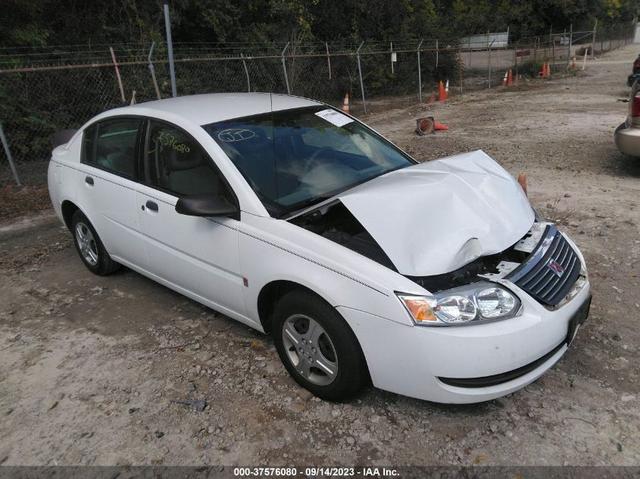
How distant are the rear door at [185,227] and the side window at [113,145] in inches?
8.4

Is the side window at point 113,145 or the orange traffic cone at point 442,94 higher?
the side window at point 113,145

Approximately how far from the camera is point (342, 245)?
2771 millimetres

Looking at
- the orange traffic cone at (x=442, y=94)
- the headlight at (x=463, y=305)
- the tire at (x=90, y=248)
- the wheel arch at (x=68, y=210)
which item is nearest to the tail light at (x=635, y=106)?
the headlight at (x=463, y=305)

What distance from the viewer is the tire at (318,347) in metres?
2.67

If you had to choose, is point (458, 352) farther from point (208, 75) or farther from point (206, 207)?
point (208, 75)

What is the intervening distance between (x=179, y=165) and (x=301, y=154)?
83cm

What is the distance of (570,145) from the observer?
905cm

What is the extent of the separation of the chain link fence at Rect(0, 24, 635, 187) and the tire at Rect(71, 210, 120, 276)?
4.20 metres

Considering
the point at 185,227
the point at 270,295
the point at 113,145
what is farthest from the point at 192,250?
the point at 113,145

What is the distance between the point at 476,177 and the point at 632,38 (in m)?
67.2

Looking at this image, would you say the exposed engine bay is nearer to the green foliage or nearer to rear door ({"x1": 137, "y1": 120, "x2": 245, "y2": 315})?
rear door ({"x1": 137, "y1": 120, "x2": 245, "y2": 315})

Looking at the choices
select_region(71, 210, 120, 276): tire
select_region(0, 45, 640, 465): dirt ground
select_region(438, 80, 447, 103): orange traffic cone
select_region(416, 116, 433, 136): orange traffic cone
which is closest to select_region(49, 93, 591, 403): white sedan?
select_region(0, 45, 640, 465): dirt ground

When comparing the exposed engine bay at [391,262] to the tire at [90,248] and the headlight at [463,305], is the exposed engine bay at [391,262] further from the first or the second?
the tire at [90,248]

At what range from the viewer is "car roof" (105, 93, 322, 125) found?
11.8 ft
